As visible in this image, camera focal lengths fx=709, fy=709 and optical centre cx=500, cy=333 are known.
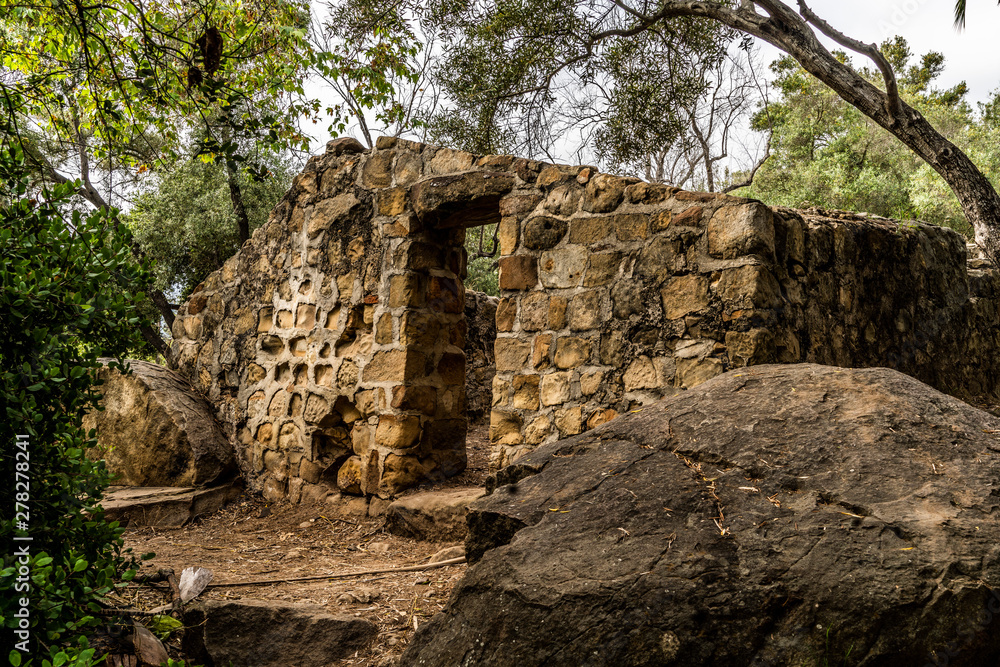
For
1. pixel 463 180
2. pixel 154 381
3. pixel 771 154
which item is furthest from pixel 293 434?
pixel 771 154

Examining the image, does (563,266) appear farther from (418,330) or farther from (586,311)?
(418,330)

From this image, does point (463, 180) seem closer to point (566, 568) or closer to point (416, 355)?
point (416, 355)

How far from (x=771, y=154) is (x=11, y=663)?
58.9 ft

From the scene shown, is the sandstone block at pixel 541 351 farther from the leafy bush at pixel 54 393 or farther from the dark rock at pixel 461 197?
the leafy bush at pixel 54 393

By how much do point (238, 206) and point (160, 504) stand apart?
7514 mm

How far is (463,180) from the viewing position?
4582 millimetres

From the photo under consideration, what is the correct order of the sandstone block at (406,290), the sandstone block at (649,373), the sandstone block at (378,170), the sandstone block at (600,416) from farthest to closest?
the sandstone block at (378,170)
the sandstone block at (406,290)
the sandstone block at (600,416)
the sandstone block at (649,373)

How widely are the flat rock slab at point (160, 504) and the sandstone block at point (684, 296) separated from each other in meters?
3.44

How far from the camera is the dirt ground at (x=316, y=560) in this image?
295cm

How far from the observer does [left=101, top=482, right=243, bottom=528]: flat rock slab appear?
4.53 m

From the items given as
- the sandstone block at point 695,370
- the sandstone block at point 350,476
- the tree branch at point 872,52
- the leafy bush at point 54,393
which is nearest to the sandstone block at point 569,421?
the sandstone block at point 695,370

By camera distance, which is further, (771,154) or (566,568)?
(771,154)

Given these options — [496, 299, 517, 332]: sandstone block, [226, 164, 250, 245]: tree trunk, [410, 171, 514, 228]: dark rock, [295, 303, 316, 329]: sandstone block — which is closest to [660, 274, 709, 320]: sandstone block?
[496, 299, 517, 332]: sandstone block

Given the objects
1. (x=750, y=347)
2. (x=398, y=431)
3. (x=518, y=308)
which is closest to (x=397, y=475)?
(x=398, y=431)
